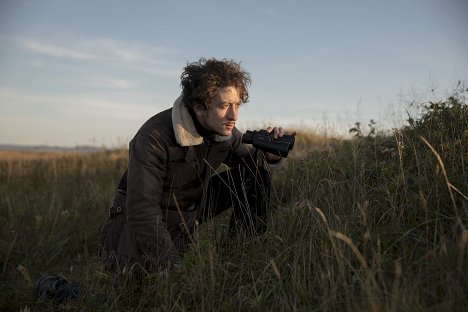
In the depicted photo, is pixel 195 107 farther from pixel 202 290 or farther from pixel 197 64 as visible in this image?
pixel 202 290

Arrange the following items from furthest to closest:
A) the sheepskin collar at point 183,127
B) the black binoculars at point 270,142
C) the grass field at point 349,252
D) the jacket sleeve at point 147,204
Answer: the black binoculars at point 270,142, the sheepskin collar at point 183,127, the jacket sleeve at point 147,204, the grass field at point 349,252

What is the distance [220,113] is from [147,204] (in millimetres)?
808

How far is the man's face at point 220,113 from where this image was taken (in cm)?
300

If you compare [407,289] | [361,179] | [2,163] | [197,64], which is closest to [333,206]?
[361,179]

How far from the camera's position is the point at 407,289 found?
5.48ft

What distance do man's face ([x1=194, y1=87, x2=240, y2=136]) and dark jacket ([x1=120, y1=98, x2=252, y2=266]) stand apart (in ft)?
0.30

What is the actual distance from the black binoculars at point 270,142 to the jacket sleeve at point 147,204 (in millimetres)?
665

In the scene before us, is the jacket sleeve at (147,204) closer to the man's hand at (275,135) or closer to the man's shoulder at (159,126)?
the man's shoulder at (159,126)

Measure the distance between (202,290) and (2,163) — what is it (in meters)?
7.83

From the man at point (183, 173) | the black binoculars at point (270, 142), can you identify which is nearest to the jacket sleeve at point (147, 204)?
the man at point (183, 173)

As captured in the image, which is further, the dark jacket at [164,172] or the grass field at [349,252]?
the dark jacket at [164,172]

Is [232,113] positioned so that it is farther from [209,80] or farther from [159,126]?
[159,126]

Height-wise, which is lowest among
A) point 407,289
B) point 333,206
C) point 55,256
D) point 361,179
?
point 55,256

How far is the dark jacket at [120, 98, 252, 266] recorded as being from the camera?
2.72 meters
